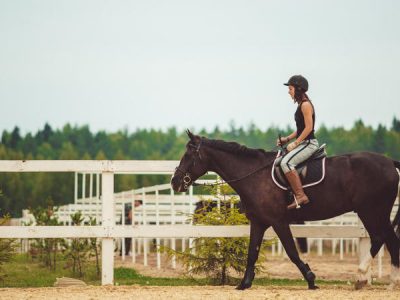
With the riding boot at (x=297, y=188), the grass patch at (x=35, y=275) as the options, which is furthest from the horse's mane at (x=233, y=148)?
the grass patch at (x=35, y=275)

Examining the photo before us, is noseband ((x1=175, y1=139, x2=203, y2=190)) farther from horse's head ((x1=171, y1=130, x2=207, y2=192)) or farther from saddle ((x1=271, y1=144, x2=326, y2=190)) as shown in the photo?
saddle ((x1=271, y1=144, x2=326, y2=190))

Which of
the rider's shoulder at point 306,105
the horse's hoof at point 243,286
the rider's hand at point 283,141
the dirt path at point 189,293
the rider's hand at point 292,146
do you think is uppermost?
the rider's shoulder at point 306,105

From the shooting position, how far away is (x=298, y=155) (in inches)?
413

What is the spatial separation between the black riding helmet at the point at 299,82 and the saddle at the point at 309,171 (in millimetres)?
857

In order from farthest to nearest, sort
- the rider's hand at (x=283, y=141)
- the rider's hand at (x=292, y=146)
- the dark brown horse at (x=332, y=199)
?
the rider's hand at (x=283, y=141), the rider's hand at (x=292, y=146), the dark brown horse at (x=332, y=199)

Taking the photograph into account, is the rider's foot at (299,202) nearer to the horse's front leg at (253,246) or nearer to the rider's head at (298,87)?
the horse's front leg at (253,246)

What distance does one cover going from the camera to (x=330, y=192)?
10.6m

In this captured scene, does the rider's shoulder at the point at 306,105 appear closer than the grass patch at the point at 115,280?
Yes

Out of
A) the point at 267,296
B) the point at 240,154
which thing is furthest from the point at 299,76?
the point at 267,296

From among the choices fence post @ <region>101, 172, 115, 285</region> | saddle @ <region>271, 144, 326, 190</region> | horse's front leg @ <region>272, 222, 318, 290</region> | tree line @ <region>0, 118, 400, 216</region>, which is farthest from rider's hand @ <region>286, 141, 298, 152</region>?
tree line @ <region>0, 118, 400, 216</region>

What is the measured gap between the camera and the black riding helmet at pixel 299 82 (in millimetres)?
10828

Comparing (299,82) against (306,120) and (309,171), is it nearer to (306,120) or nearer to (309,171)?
(306,120)

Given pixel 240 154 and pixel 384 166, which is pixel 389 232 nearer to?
pixel 384 166

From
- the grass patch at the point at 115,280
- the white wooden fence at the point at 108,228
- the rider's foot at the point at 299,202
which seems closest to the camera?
the rider's foot at the point at 299,202
